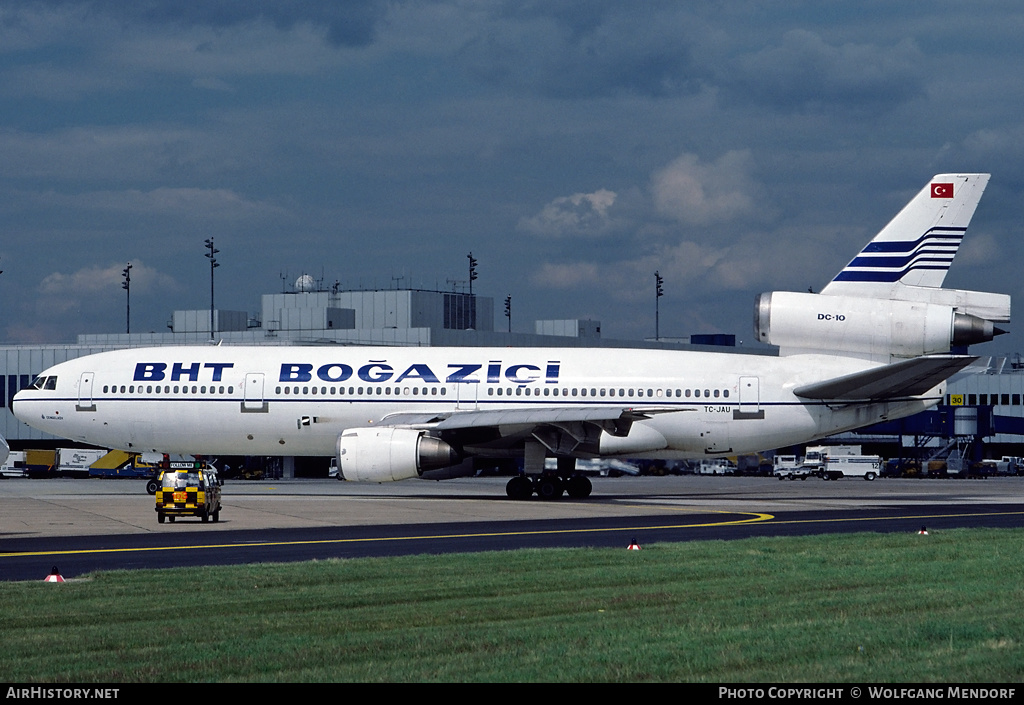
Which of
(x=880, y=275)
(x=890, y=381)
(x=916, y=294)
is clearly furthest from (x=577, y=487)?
(x=916, y=294)

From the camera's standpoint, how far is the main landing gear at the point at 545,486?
4122cm

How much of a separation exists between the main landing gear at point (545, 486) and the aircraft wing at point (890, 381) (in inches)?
319

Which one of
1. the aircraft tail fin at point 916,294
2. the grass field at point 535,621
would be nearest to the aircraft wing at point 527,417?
the aircraft tail fin at point 916,294

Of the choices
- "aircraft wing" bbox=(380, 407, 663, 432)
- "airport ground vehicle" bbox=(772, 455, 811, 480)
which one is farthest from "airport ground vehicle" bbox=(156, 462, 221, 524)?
"airport ground vehicle" bbox=(772, 455, 811, 480)

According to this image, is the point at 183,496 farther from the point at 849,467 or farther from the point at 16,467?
the point at 849,467

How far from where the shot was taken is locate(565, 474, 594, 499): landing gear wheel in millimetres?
41656

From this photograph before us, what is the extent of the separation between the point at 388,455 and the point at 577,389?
7005mm

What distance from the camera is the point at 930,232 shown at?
130 feet

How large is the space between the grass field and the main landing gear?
68.5 ft

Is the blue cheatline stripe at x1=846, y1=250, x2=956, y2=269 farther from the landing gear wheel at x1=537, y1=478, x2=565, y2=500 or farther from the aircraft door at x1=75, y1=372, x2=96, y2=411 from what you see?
the aircraft door at x1=75, y1=372, x2=96, y2=411

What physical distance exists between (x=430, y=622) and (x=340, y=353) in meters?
29.8

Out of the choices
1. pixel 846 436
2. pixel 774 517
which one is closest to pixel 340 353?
pixel 774 517

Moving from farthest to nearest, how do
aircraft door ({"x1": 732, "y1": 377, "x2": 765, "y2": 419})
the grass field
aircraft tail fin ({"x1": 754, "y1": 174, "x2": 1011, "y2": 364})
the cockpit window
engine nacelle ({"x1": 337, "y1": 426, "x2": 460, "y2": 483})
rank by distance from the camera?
the cockpit window, aircraft door ({"x1": 732, "y1": 377, "x2": 765, "y2": 419}), aircraft tail fin ({"x1": 754, "y1": 174, "x2": 1011, "y2": 364}), engine nacelle ({"x1": 337, "y1": 426, "x2": 460, "y2": 483}), the grass field
